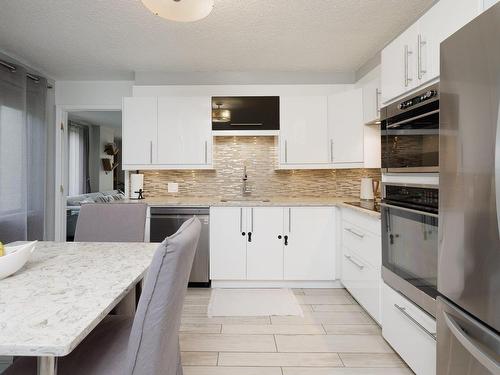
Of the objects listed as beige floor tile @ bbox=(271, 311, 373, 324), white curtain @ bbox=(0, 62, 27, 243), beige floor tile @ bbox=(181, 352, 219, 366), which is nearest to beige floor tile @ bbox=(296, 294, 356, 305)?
beige floor tile @ bbox=(271, 311, 373, 324)

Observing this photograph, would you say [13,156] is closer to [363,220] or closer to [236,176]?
[236,176]

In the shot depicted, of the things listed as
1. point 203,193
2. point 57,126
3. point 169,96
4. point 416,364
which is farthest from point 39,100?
point 416,364

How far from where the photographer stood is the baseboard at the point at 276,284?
3221 millimetres

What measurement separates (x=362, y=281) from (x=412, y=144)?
51.8 inches

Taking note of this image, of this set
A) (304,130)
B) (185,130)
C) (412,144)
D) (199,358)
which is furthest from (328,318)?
(185,130)

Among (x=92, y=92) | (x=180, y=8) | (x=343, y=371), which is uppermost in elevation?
(x=92, y=92)

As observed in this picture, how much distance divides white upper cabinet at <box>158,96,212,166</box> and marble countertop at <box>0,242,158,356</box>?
6.08 feet

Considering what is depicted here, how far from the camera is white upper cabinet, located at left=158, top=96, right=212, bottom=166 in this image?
341 cm

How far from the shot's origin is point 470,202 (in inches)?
44.1

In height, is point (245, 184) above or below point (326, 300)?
above

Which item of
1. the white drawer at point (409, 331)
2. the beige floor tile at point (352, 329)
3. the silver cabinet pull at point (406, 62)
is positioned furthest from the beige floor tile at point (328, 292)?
the silver cabinet pull at point (406, 62)

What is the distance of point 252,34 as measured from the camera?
2727 mm

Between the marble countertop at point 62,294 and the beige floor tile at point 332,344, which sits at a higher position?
the marble countertop at point 62,294

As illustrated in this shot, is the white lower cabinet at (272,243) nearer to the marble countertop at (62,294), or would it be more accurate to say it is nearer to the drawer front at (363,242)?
the drawer front at (363,242)
